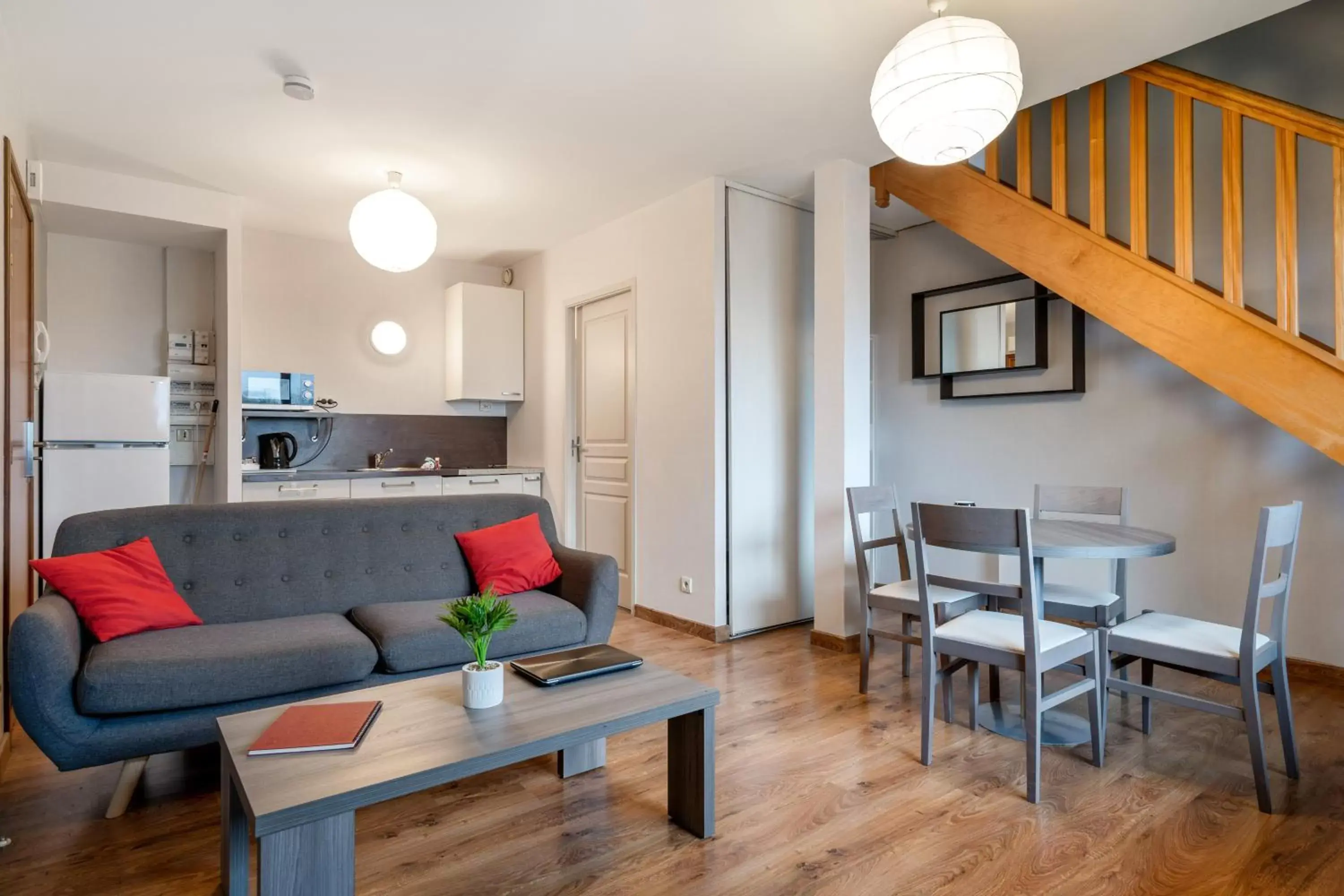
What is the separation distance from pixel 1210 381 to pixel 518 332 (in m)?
4.53

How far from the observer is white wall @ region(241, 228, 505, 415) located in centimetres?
512

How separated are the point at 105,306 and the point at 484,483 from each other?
2.61 metres

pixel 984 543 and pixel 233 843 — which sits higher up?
pixel 984 543

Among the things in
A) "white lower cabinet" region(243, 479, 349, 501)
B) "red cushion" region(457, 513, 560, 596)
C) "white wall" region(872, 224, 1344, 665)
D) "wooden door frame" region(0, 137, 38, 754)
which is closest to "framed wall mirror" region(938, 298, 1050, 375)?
"white wall" region(872, 224, 1344, 665)

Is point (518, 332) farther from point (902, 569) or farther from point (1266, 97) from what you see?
point (1266, 97)

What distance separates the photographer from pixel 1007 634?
2406 mm

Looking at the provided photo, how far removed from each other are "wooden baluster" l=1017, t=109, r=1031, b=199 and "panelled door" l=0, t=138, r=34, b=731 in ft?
13.6

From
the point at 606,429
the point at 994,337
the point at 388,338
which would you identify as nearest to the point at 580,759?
the point at 606,429

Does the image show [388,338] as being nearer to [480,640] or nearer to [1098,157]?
[480,640]

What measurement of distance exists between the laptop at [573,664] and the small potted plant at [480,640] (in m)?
0.18

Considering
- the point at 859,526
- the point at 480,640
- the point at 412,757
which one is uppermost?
the point at 859,526

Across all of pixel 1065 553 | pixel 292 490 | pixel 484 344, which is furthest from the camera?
pixel 484 344

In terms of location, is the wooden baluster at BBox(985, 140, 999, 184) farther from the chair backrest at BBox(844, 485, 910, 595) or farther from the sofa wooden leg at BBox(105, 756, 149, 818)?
the sofa wooden leg at BBox(105, 756, 149, 818)

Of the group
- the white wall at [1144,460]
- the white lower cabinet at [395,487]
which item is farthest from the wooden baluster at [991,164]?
the white lower cabinet at [395,487]
